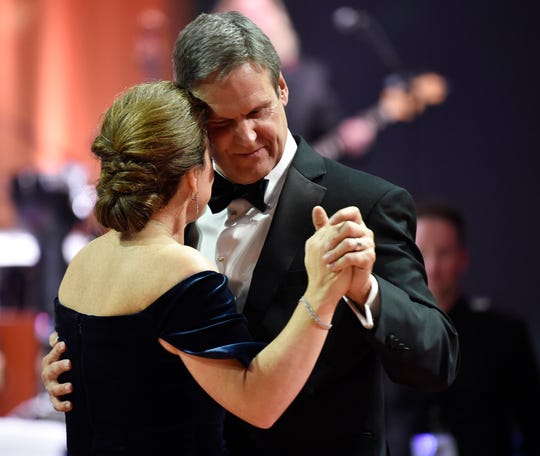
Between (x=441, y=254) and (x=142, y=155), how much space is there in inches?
101

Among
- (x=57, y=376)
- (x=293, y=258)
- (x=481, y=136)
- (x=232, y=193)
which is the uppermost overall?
(x=232, y=193)

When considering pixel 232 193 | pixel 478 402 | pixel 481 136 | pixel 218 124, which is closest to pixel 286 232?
pixel 232 193

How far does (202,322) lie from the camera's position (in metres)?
1.85

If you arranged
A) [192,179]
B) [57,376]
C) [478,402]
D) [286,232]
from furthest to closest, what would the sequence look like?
[478,402] → [286,232] → [57,376] → [192,179]

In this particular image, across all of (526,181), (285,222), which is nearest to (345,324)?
(285,222)

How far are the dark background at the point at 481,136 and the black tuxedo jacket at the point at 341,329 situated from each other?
3060mm

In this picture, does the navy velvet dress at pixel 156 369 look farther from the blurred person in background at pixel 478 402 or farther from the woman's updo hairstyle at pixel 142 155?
the blurred person in background at pixel 478 402

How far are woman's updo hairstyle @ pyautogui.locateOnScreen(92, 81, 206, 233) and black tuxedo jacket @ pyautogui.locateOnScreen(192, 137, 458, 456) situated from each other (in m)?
0.33

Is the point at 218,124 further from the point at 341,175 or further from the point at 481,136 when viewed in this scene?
the point at 481,136

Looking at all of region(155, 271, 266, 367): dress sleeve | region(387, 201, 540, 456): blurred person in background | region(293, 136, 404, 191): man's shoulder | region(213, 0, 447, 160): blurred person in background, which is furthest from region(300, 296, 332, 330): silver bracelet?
region(213, 0, 447, 160): blurred person in background

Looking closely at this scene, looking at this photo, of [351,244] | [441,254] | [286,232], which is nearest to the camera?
[351,244]

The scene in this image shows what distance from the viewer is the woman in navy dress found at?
1.81 metres

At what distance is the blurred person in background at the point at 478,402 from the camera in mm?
4039

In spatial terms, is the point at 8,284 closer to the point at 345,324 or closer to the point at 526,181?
the point at 526,181
